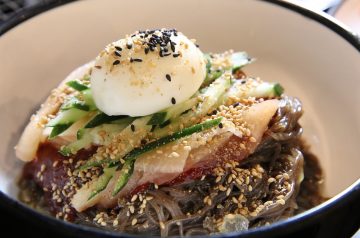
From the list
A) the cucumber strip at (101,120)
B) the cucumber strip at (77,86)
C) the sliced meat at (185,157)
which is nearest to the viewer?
the sliced meat at (185,157)

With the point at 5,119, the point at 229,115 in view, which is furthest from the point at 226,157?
the point at 5,119

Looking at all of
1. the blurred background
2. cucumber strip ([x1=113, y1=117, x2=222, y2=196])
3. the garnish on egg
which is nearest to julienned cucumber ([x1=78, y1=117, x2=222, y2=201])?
cucumber strip ([x1=113, y1=117, x2=222, y2=196])

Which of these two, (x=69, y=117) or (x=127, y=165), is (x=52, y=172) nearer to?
(x=69, y=117)

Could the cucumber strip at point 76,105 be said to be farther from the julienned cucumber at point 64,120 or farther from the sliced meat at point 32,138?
the sliced meat at point 32,138

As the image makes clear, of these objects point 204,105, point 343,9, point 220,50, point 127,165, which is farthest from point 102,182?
point 343,9

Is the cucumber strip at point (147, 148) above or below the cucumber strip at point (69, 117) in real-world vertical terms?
above

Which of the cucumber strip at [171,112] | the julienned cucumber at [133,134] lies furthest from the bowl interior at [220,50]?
the cucumber strip at [171,112]

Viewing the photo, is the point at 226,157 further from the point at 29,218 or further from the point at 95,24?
the point at 95,24
